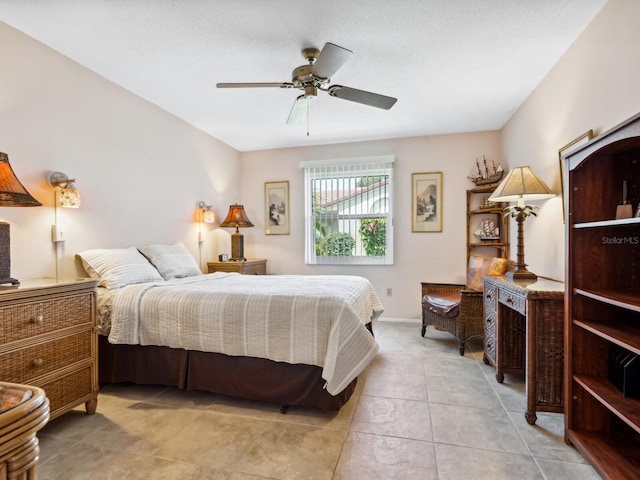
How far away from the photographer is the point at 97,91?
9.09 ft

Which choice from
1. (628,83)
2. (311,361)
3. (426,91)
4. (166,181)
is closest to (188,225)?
(166,181)

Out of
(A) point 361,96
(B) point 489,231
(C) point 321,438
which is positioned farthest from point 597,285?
(B) point 489,231

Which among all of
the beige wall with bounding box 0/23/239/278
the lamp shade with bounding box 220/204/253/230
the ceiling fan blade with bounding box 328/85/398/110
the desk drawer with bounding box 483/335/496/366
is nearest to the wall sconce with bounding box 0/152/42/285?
the beige wall with bounding box 0/23/239/278

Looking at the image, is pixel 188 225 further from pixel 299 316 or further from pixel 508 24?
pixel 508 24

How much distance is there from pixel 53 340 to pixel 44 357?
0.31ft

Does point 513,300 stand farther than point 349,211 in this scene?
No

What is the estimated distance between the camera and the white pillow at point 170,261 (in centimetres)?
302

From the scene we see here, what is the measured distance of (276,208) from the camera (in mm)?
4965

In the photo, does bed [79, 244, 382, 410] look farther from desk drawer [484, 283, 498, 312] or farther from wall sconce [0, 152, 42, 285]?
desk drawer [484, 283, 498, 312]

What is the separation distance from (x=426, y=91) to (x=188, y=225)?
2985 mm

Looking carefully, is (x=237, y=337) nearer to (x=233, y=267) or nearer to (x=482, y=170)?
(x=233, y=267)

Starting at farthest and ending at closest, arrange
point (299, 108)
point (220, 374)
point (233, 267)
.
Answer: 1. point (233, 267)
2. point (299, 108)
3. point (220, 374)

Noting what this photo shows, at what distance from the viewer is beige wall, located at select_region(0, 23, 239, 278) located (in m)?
2.22

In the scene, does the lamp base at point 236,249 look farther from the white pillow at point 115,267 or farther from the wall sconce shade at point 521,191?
the wall sconce shade at point 521,191
